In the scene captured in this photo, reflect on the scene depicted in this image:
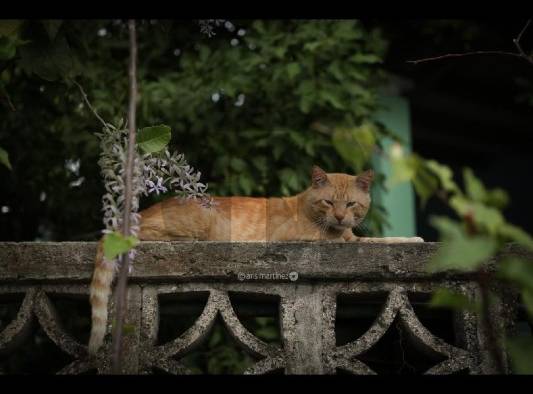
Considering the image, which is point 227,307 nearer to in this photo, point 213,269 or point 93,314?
point 213,269

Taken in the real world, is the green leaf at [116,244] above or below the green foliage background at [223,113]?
below

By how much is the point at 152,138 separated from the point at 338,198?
7.07ft

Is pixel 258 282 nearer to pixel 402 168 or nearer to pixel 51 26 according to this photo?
pixel 51 26

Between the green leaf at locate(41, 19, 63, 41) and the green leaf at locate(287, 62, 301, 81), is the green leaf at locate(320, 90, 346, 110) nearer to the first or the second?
the green leaf at locate(287, 62, 301, 81)

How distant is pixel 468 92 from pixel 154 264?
4.55m

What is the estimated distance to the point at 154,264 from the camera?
7.56ft

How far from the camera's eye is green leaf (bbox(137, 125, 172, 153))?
5.65 feet

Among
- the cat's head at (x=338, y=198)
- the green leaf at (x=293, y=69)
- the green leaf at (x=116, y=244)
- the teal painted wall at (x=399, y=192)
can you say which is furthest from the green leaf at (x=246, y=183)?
the green leaf at (x=116, y=244)

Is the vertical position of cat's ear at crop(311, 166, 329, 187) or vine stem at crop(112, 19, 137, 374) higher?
cat's ear at crop(311, 166, 329, 187)

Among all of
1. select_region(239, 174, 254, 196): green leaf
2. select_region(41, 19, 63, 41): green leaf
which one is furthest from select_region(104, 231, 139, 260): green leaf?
select_region(239, 174, 254, 196): green leaf

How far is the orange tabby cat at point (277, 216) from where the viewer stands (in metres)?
3.40

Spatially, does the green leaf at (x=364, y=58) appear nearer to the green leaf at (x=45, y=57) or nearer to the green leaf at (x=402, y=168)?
the green leaf at (x=45, y=57)

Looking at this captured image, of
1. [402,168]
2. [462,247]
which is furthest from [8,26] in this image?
[462,247]

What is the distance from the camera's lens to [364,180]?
383 centimetres
